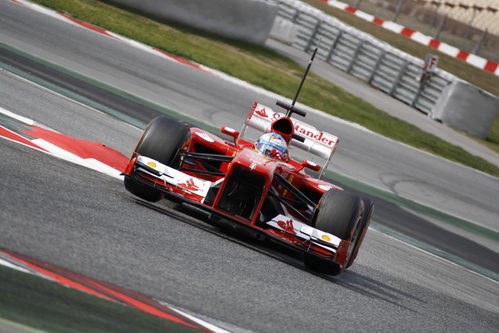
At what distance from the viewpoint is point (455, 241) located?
41.3 feet

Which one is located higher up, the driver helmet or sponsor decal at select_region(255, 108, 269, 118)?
sponsor decal at select_region(255, 108, 269, 118)

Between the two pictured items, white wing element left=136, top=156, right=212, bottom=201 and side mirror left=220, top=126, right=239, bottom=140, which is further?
side mirror left=220, top=126, right=239, bottom=140

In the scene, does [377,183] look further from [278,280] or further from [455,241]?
[278,280]

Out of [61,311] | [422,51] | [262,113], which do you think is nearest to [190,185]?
[262,113]

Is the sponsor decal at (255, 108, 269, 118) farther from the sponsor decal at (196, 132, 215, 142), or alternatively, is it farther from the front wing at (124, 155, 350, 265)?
the front wing at (124, 155, 350, 265)

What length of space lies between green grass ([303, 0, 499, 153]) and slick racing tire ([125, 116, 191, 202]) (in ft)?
75.5

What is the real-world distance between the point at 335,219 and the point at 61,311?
3.69m

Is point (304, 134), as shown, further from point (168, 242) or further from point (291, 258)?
point (168, 242)

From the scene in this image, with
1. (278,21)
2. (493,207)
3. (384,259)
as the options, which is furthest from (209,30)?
(384,259)

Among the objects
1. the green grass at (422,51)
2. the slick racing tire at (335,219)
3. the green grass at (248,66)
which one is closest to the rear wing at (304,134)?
the slick racing tire at (335,219)

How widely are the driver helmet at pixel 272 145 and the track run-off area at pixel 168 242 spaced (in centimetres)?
102

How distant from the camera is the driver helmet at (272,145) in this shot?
329 inches

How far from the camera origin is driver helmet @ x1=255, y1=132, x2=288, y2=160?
8352 mm

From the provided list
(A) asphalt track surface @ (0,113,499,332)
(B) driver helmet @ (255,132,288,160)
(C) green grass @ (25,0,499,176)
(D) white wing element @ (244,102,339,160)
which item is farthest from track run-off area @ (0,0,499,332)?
(C) green grass @ (25,0,499,176)
